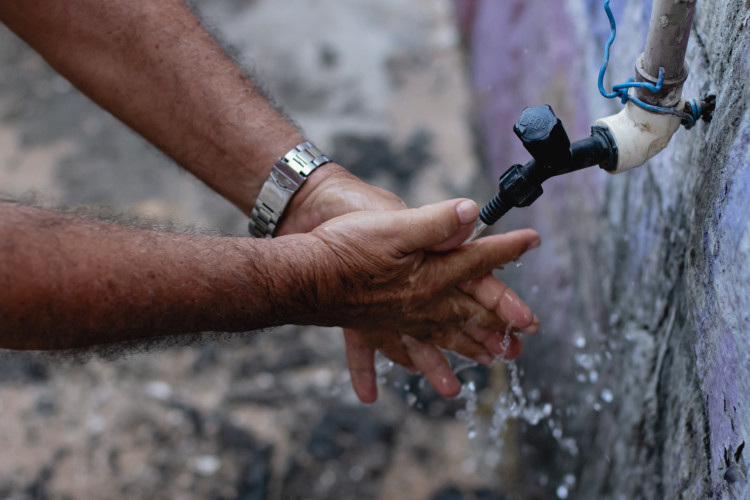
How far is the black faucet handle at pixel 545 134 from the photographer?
3.54 ft

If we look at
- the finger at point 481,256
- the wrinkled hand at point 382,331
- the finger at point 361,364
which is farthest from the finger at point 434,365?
the finger at point 481,256

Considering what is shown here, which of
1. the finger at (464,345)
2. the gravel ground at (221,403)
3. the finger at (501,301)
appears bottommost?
the gravel ground at (221,403)

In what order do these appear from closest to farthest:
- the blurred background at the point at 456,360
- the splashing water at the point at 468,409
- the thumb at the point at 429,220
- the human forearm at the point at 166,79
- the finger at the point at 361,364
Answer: the blurred background at the point at 456,360 → the thumb at the point at 429,220 → the human forearm at the point at 166,79 → the finger at the point at 361,364 → the splashing water at the point at 468,409

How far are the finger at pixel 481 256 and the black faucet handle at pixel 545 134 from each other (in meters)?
0.48

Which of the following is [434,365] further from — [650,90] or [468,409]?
[650,90]

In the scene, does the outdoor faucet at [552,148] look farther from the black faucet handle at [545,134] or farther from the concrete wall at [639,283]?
the concrete wall at [639,283]

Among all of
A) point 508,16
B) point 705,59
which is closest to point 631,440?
point 705,59

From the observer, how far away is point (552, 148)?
1.10 metres

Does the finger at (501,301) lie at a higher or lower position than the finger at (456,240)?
lower

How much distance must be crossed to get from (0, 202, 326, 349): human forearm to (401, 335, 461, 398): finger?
1.54 feet

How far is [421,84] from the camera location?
3.74 metres

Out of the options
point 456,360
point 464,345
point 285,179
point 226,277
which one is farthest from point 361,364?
point 226,277

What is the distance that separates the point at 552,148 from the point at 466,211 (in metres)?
0.34

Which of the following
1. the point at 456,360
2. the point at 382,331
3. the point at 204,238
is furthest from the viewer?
the point at 456,360
